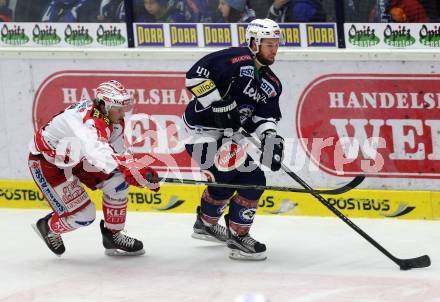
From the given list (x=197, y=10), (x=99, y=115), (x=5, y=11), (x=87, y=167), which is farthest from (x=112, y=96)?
(x=5, y=11)

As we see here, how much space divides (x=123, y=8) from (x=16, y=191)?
4.77ft

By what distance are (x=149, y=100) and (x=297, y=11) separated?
1.15 m

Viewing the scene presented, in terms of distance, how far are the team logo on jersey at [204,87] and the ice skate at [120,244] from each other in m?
0.94

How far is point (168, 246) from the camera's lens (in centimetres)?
655

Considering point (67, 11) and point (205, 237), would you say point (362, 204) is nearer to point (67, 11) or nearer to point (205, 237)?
point (205, 237)

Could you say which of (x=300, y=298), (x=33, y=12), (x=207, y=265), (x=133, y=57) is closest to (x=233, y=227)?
(x=207, y=265)

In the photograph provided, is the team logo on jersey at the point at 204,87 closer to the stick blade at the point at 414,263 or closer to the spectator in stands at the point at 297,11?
the spectator in stands at the point at 297,11

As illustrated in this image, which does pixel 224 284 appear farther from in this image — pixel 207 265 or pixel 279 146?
pixel 279 146

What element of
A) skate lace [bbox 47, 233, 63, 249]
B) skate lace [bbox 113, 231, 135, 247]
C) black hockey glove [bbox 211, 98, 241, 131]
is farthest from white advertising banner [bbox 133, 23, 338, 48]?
skate lace [bbox 47, 233, 63, 249]

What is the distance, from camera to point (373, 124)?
6949mm

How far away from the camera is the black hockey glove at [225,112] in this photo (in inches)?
237

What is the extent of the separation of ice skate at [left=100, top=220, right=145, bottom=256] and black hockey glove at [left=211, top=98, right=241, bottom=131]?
852 millimetres

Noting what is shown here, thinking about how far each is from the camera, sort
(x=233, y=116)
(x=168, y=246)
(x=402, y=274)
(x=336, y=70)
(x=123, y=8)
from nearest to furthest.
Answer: (x=402, y=274) → (x=233, y=116) → (x=168, y=246) → (x=336, y=70) → (x=123, y=8)

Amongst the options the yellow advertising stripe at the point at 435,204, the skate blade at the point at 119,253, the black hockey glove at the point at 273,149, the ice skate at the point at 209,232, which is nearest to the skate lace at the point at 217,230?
the ice skate at the point at 209,232
